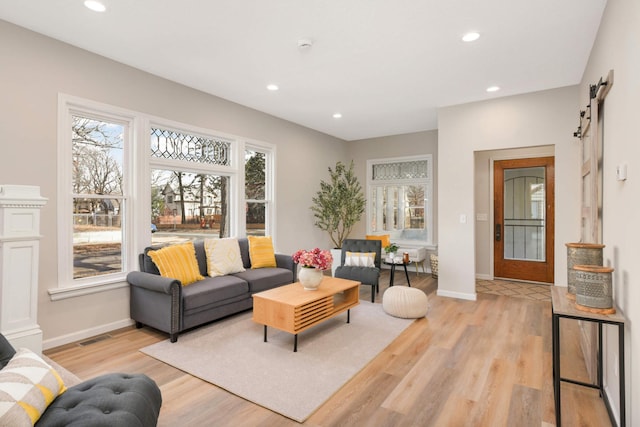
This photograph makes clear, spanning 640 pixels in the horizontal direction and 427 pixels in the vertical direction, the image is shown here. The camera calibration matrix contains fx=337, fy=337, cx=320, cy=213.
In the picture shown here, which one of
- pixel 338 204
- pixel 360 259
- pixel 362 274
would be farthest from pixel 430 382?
pixel 338 204

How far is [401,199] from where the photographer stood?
284 inches

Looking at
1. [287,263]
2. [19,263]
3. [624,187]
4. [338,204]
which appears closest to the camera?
[624,187]

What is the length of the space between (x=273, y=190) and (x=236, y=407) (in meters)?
3.85

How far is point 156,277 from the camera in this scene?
133 inches

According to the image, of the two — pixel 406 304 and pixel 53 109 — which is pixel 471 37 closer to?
pixel 406 304

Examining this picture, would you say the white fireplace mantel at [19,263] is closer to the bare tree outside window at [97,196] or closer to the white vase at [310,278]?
the bare tree outside window at [97,196]

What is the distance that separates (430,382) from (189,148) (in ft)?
12.7

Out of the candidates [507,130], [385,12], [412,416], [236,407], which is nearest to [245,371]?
[236,407]

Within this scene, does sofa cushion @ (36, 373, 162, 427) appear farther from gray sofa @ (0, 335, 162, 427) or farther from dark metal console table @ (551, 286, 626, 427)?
dark metal console table @ (551, 286, 626, 427)

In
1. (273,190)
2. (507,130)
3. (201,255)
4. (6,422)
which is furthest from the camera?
(273,190)

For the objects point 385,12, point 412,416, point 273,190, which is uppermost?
point 385,12

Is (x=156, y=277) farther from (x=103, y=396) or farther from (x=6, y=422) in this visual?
(x=6, y=422)

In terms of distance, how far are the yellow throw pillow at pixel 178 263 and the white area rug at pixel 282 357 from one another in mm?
589

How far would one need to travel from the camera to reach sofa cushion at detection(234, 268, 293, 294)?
163 inches
